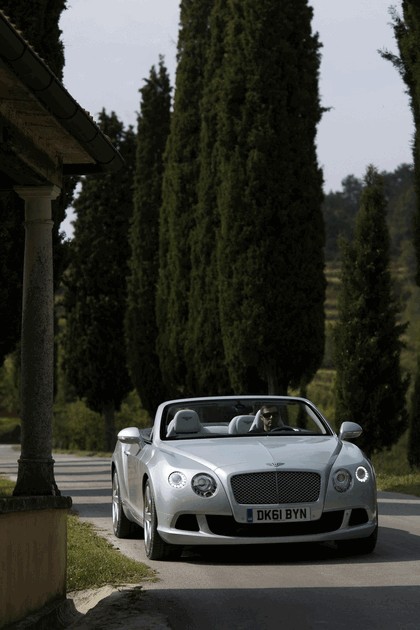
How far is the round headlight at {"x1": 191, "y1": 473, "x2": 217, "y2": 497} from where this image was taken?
38.2 feet

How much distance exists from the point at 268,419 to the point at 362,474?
162 cm

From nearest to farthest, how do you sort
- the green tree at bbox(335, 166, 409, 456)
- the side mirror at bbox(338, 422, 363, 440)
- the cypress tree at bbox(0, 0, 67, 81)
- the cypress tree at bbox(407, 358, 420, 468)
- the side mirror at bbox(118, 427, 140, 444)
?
1. the side mirror at bbox(338, 422, 363, 440)
2. the side mirror at bbox(118, 427, 140, 444)
3. the cypress tree at bbox(0, 0, 67, 81)
4. the cypress tree at bbox(407, 358, 420, 468)
5. the green tree at bbox(335, 166, 409, 456)

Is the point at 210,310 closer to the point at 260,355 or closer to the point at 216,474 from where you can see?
the point at 260,355

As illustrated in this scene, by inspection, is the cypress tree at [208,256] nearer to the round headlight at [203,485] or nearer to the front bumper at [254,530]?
the round headlight at [203,485]

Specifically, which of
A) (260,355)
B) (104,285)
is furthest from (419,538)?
(104,285)

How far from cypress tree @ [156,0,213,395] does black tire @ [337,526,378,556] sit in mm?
30064

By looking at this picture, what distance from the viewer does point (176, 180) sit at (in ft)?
142

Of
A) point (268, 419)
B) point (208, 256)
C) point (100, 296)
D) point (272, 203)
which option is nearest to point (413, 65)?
point (272, 203)

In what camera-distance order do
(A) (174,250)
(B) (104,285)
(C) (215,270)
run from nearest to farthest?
(C) (215,270) → (A) (174,250) → (B) (104,285)

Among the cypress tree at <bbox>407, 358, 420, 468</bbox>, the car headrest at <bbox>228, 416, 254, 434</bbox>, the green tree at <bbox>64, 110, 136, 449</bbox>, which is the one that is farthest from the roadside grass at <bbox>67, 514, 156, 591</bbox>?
the green tree at <bbox>64, 110, 136, 449</bbox>

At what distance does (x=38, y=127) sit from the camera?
383 inches

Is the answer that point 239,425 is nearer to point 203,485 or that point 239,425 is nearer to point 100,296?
point 203,485

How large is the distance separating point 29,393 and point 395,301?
78.7ft

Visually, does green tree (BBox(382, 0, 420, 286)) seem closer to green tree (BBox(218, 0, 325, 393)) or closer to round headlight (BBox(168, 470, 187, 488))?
green tree (BBox(218, 0, 325, 393))
